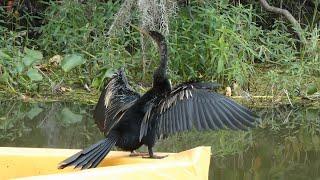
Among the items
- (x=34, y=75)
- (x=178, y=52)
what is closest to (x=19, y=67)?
(x=34, y=75)

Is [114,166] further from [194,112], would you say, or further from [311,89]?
[311,89]

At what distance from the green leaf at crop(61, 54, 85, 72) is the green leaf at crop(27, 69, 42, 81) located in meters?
0.30

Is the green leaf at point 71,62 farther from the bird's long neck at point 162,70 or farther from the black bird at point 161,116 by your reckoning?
the bird's long neck at point 162,70

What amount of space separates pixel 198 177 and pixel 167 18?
4369 millimetres

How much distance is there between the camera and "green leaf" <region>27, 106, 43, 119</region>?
735 cm

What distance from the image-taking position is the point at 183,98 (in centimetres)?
425

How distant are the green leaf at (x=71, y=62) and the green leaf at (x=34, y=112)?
0.88 meters

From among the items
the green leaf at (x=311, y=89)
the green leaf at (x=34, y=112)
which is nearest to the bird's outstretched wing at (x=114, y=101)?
the green leaf at (x=34, y=112)

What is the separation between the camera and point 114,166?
158 inches

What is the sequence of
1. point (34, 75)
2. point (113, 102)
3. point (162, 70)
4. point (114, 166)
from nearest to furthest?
point (114, 166) < point (162, 70) < point (113, 102) < point (34, 75)

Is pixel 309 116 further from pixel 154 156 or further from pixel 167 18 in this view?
pixel 154 156

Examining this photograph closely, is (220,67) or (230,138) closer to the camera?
(230,138)

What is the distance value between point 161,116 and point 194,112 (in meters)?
0.20

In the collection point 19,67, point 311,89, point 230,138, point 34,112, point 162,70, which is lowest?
point 230,138
